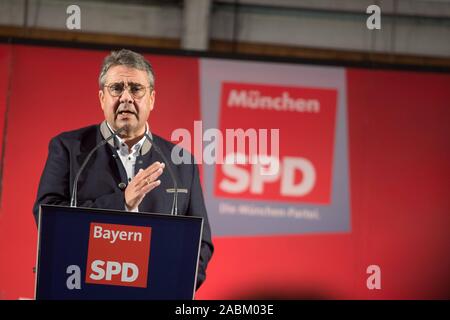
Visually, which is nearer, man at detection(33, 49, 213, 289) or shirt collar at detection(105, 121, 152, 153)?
man at detection(33, 49, 213, 289)

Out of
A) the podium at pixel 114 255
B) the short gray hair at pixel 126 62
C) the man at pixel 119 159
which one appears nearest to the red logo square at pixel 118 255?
the podium at pixel 114 255

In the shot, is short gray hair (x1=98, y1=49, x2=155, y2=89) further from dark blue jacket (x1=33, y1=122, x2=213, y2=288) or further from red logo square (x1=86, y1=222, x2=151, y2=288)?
red logo square (x1=86, y1=222, x2=151, y2=288)

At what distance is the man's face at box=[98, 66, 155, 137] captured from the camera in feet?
12.1

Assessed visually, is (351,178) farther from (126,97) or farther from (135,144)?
(126,97)

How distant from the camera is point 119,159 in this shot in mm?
3875

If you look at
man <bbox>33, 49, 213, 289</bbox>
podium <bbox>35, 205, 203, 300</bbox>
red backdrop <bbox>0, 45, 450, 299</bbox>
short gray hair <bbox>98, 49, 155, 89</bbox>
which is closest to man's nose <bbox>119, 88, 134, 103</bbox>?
man <bbox>33, 49, 213, 289</bbox>

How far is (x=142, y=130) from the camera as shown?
3.84 meters

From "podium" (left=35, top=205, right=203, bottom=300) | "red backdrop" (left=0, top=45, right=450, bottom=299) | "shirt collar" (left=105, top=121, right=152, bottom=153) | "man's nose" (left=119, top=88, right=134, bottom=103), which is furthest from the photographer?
"red backdrop" (left=0, top=45, right=450, bottom=299)

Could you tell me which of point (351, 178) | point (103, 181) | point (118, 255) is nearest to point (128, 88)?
point (103, 181)

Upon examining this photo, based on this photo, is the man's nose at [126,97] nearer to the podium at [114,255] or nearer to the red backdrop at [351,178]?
the red backdrop at [351,178]

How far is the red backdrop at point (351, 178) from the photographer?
450cm

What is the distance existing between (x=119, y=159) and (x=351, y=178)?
1555 millimetres

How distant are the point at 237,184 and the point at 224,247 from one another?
0.38 metres
